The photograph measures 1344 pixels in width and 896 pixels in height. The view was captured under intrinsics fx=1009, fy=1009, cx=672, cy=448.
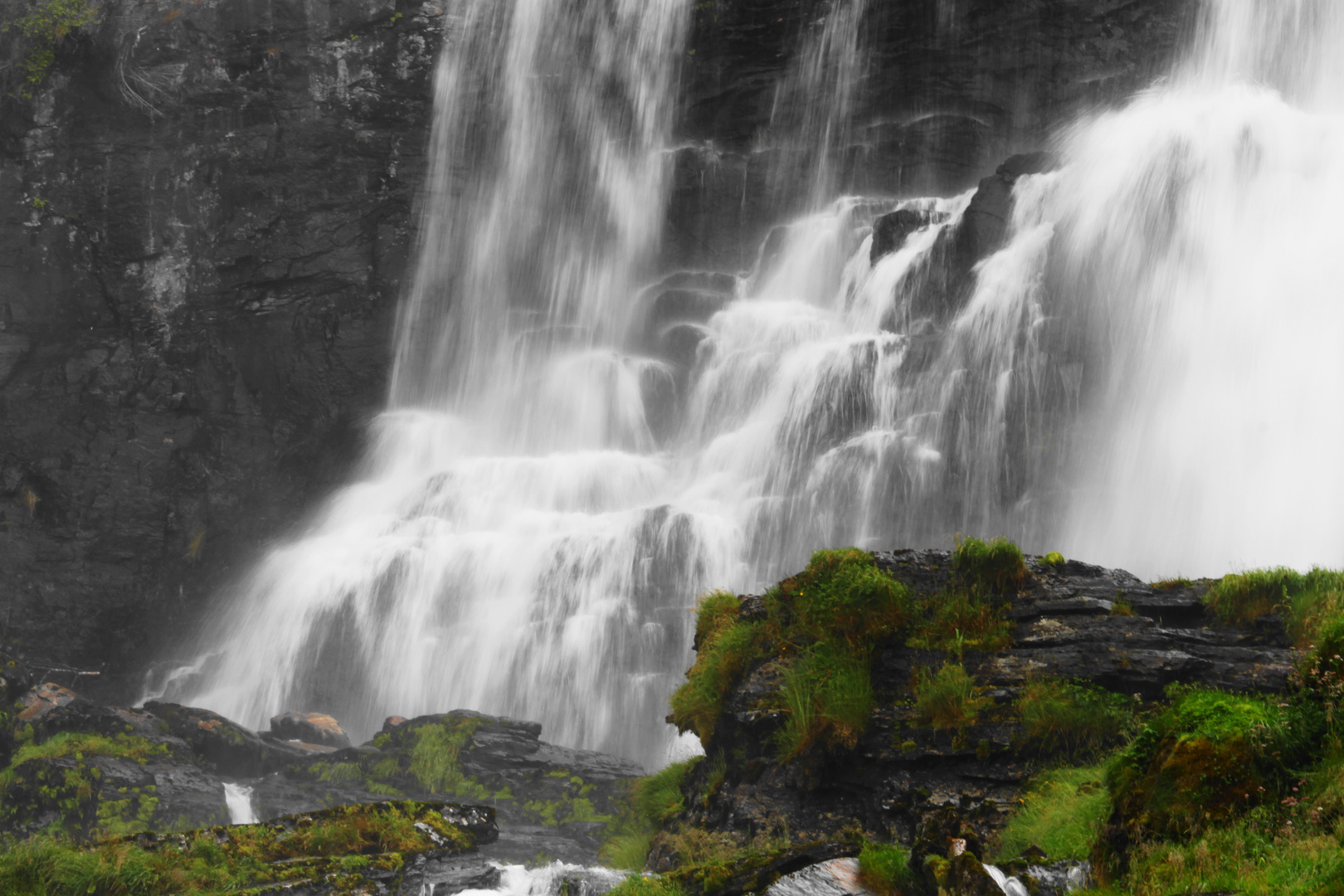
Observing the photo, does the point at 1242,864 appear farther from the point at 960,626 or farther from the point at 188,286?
the point at 188,286

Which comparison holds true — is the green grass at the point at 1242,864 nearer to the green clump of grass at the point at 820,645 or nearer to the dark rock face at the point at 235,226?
the green clump of grass at the point at 820,645

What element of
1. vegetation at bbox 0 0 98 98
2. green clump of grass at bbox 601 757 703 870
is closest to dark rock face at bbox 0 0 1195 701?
vegetation at bbox 0 0 98 98

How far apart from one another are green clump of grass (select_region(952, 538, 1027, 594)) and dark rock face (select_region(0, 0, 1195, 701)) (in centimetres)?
2164

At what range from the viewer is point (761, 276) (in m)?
30.8

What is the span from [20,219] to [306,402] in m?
9.45

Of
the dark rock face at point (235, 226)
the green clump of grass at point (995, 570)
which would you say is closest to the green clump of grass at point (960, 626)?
the green clump of grass at point (995, 570)

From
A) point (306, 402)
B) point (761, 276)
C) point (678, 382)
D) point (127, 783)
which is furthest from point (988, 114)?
point (127, 783)

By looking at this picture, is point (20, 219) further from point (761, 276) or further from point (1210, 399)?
point (1210, 399)

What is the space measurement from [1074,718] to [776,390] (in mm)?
17279

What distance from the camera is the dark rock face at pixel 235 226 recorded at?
28219mm

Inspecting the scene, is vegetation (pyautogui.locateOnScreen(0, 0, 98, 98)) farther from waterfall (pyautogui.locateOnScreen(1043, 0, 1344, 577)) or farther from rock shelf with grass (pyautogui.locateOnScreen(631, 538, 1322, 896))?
rock shelf with grass (pyautogui.locateOnScreen(631, 538, 1322, 896))

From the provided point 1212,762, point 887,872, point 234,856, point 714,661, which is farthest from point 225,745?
point 1212,762

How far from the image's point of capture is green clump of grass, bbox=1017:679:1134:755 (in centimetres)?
722

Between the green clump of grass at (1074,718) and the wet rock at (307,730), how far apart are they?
15.2 m
